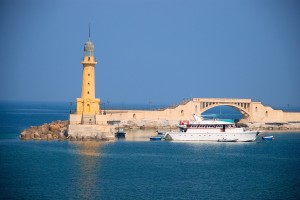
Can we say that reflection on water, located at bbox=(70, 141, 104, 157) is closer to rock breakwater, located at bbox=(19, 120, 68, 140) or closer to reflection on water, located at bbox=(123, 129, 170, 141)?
rock breakwater, located at bbox=(19, 120, 68, 140)

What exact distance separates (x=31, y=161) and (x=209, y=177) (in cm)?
1586

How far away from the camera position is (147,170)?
58469 millimetres

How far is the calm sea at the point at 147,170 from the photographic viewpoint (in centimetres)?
4831

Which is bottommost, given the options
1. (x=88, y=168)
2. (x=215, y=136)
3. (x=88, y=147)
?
(x=88, y=168)

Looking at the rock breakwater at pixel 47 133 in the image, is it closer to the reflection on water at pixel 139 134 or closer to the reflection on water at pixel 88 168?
the reflection on water at pixel 88 168

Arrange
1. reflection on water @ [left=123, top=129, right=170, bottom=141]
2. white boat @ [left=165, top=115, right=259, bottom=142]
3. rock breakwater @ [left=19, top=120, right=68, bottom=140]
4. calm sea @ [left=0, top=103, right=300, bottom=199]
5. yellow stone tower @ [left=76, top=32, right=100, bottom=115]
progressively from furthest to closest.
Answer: reflection on water @ [left=123, top=129, right=170, bottom=141] < white boat @ [left=165, top=115, right=259, bottom=142] < rock breakwater @ [left=19, top=120, right=68, bottom=140] < yellow stone tower @ [left=76, top=32, right=100, bottom=115] < calm sea @ [left=0, top=103, right=300, bottom=199]

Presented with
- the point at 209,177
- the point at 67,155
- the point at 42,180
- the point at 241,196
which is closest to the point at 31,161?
the point at 67,155

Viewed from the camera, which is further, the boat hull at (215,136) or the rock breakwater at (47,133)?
the boat hull at (215,136)

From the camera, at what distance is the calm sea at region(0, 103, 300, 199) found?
48.3 metres

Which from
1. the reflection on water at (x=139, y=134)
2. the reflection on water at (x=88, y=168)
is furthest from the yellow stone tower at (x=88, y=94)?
the reflection on water at (x=139, y=134)

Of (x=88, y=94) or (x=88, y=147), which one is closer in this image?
(x=88, y=147)

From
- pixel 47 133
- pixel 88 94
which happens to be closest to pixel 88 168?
pixel 88 94

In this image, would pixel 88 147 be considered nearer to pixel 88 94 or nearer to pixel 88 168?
pixel 88 94

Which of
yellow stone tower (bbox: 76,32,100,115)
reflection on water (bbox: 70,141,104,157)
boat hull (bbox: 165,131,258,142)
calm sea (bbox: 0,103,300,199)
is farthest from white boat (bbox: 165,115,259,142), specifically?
reflection on water (bbox: 70,141,104,157)
